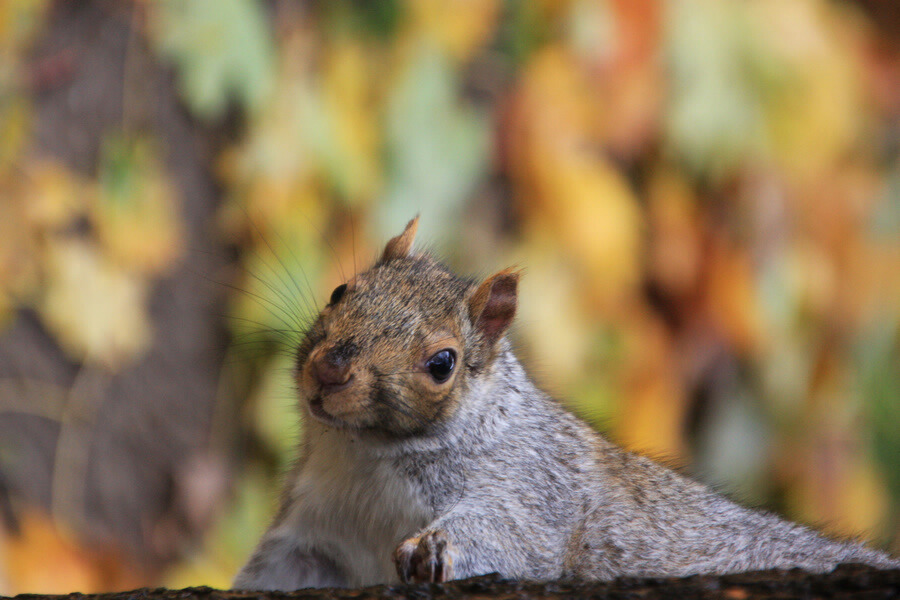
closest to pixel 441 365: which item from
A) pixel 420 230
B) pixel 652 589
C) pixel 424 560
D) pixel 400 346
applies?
pixel 400 346

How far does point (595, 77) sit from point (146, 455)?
156 cm

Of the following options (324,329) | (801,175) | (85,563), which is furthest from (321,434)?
(801,175)

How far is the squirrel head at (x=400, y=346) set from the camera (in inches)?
54.5

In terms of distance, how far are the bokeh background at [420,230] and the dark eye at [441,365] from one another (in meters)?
0.48

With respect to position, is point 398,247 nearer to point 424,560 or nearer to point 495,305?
point 495,305

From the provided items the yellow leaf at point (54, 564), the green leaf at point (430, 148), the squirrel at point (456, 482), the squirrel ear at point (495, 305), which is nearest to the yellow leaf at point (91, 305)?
the yellow leaf at point (54, 564)

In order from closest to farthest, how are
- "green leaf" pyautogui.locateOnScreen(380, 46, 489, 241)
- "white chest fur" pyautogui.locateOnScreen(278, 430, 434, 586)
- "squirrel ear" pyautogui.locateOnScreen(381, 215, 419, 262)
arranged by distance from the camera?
"white chest fur" pyautogui.locateOnScreen(278, 430, 434, 586) → "squirrel ear" pyautogui.locateOnScreen(381, 215, 419, 262) → "green leaf" pyautogui.locateOnScreen(380, 46, 489, 241)

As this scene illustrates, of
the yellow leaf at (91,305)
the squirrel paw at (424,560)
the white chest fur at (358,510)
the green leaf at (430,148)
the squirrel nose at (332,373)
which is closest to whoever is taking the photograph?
the squirrel paw at (424,560)

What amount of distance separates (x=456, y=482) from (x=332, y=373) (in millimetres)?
270

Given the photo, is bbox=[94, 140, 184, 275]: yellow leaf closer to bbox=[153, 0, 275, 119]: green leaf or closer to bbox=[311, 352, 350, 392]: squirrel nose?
bbox=[153, 0, 275, 119]: green leaf

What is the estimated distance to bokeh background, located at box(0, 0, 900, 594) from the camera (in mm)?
2369

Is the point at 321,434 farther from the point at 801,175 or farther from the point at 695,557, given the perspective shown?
the point at 801,175

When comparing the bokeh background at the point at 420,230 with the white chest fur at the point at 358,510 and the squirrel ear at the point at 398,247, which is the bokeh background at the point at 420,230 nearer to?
the squirrel ear at the point at 398,247

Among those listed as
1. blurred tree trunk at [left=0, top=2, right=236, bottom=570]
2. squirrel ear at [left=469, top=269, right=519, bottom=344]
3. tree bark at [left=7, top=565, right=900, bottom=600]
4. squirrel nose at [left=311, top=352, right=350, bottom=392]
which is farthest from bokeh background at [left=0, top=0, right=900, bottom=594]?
tree bark at [left=7, top=565, right=900, bottom=600]
